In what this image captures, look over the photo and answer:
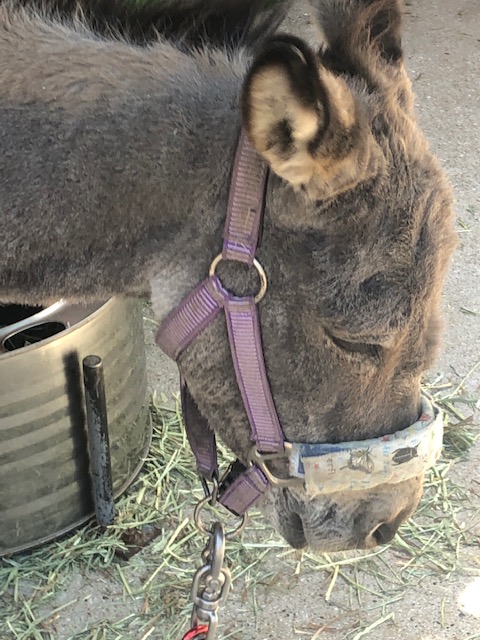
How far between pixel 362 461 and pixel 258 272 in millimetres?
431

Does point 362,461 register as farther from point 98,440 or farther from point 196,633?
point 98,440

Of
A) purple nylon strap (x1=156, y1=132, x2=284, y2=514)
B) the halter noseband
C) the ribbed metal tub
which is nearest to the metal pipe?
the ribbed metal tub

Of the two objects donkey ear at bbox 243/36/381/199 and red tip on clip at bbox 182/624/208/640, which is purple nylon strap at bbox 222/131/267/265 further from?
red tip on clip at bbox 182/624/208/640

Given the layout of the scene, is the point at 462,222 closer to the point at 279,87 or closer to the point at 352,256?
the point at 352,256

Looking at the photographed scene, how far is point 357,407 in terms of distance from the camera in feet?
5.19

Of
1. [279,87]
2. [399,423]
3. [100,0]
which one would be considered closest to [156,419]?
[399,423]

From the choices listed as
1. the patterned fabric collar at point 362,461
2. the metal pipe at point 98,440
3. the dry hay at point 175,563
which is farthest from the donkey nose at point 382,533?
the metal pipe at point 98,440

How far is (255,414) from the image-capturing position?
1.58 metres

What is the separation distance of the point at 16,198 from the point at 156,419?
1.78 m

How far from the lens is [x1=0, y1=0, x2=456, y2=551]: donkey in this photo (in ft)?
4.63

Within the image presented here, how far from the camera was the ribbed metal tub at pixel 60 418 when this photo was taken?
7.66 feet

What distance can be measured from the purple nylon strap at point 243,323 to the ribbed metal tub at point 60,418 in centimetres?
81

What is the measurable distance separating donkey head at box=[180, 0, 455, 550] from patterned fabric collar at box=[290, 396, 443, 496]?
28 millimetres

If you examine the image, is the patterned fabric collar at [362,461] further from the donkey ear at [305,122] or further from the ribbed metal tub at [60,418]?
the ribbed metal tub at [60,418]
